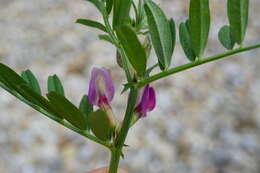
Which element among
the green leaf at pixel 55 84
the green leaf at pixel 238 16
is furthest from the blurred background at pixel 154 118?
the green leaf at pixel 238 16

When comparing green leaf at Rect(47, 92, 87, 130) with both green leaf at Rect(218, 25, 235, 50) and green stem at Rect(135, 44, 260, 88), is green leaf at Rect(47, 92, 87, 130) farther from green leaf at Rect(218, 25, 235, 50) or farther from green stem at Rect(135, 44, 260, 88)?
green leaf at Rect(218, 25, 235, 50)

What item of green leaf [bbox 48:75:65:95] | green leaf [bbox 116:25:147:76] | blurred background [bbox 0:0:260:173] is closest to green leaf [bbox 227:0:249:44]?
green leaf [bbox 116:25:147:76]

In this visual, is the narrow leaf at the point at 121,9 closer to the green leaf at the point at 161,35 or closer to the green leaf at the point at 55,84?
the green leaf at the point at 161,35

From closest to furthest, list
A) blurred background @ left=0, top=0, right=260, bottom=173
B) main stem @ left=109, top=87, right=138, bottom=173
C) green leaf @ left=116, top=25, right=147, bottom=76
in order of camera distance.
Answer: green leaf @ left=116, top=25, right=147, bottom=76
main stem @ left=109, top=87, right=138, bottom=173
blurred background @ left=0, top=0, right=260, bottom=173

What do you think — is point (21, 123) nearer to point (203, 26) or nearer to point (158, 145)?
point (158, 145)

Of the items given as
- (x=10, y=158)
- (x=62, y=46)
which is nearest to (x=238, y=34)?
(x=10, y=158)


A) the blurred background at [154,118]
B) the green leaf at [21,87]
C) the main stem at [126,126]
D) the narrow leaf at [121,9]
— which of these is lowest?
the blurred background at [154,118]
